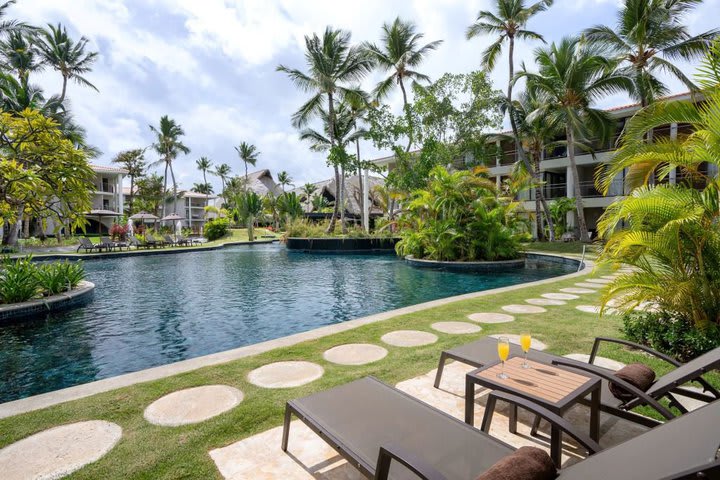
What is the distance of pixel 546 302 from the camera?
6695 millimetres

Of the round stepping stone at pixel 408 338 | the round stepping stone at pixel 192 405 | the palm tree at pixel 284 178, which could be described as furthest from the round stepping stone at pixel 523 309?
the palm tree at pixel 284 178

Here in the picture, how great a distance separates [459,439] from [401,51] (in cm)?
2413

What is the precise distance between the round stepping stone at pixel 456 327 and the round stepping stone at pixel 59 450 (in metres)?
3.65

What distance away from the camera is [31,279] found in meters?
7.48

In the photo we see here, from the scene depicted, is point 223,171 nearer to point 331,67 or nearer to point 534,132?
Result: point 331,67

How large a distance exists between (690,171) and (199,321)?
7.21 m

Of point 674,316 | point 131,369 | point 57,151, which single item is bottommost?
point 131,369

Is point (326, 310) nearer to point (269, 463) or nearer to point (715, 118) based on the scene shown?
point (269, 463)

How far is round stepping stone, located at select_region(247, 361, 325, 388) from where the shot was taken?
11.2 feet

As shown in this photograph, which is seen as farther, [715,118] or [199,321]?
[199,321]

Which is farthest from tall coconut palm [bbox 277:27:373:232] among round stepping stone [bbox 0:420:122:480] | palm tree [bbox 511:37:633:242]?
round stepping stone [bbox 0:420:122:480]

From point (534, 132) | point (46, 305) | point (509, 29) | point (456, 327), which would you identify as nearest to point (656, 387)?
point (456, 327)

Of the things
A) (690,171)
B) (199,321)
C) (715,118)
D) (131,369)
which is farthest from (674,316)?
(199,321)

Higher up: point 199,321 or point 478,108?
point 478,108
